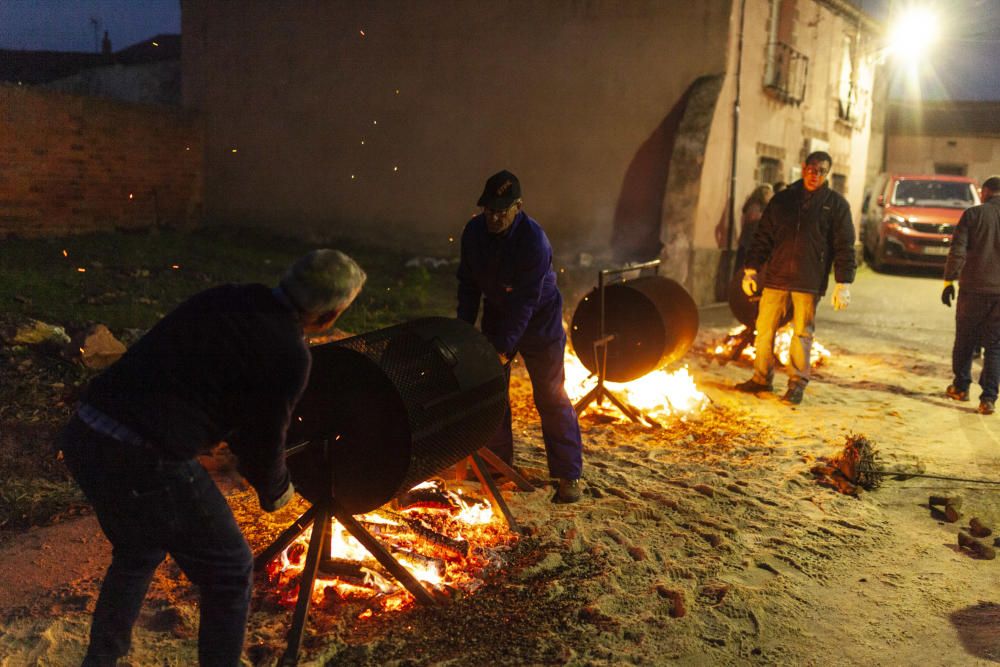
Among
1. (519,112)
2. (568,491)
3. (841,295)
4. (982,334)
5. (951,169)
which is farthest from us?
(951,169)

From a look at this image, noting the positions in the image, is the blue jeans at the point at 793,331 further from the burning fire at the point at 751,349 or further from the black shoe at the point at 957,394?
the black shoe at the point at 957,394

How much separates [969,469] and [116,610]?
19.5 feet

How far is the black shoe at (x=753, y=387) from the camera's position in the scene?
827 centimetres

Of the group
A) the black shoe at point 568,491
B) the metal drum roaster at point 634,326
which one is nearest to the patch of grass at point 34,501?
the black shoe at point 568,491

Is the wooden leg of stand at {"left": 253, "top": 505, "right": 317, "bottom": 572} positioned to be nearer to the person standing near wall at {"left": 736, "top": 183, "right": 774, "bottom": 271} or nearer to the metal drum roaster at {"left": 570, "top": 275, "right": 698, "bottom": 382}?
the metal drum roaster at {"left": 570, "top": 275, "right": 698, "bottom": 382}

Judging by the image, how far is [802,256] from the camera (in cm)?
765

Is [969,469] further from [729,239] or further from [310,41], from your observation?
[310,41]

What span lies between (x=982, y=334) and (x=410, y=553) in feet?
20.8

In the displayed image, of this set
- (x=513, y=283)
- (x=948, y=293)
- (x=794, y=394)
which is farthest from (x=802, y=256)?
(x=513, y=283)

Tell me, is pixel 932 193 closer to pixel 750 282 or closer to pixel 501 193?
pixel 750 282

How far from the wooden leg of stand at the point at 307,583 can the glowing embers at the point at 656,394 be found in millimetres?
3877

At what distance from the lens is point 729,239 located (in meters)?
14.6

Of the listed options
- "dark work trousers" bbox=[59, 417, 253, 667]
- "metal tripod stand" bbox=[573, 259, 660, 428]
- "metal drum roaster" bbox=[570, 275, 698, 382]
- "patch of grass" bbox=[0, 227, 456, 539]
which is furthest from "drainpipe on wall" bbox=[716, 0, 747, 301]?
"dark work trousers" bbox=[59, 417, 253, 667]

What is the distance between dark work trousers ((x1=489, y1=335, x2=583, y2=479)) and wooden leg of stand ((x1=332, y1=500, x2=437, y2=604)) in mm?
1606
